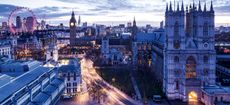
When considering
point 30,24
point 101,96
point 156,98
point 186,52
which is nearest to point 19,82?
point 101,96

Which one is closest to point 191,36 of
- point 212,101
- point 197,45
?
point 197,45

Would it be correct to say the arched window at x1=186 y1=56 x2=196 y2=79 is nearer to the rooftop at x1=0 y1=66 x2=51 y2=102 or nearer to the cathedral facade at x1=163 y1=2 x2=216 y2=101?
the cathedral facade at x1=163 y1=2 x2=216 y2=101

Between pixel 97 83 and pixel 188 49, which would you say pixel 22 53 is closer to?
pixel 97 83

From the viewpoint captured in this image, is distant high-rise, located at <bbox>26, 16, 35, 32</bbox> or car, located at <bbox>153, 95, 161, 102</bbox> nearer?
car, located at <bbox>153, 95, 161, 102</bbox>

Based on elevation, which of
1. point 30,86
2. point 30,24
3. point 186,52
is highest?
point 30,24

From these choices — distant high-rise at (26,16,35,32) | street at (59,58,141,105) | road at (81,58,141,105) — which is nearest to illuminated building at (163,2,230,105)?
road at (81,58,141,105)

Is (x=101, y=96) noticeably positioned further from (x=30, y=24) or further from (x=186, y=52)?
(x=30, y=24)

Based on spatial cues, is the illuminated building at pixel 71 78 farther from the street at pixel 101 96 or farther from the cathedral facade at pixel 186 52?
the cathedral facade at pixel 186 52

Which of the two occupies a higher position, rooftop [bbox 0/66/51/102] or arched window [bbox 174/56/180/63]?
arched window [bbox 174/56/180/63]
